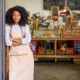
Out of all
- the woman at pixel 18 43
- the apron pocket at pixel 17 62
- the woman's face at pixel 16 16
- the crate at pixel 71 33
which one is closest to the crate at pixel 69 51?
the crate at pixel 71 33

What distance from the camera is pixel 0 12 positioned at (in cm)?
142

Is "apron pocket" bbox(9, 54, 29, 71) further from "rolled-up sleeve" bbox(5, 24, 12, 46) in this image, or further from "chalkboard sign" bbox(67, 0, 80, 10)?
"chalkboard sign" bbox(67, 0, 80, 10)

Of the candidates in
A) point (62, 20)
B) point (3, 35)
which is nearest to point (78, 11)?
point (62, 20)

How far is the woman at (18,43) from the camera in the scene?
1.67 m

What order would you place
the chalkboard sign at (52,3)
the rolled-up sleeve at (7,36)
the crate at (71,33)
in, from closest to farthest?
the rolled-up sleeve at (7,36)
the crate at (71,33)
the chalkboard sign at (52,3)

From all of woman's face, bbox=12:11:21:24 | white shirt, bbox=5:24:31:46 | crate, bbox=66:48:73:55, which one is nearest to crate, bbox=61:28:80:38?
crate, bbox=66:48:73:55

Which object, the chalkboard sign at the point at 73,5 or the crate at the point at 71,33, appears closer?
the crate at the point at 71,33

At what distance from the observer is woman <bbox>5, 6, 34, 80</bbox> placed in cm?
167

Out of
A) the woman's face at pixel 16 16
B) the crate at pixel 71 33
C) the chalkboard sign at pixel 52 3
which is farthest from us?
the chalkboard sign at pixel 52 3

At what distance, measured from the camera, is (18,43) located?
1.66 m

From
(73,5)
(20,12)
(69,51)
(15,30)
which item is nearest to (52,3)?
(73,5)

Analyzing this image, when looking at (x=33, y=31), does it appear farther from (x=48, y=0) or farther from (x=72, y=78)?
(x=72, y=78)

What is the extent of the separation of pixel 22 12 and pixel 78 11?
12.4ft

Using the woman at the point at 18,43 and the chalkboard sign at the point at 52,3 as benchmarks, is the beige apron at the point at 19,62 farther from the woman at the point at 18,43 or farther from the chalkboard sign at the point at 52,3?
the chalkboard sign at the point at 52,3
